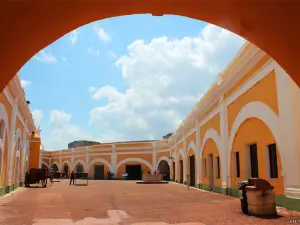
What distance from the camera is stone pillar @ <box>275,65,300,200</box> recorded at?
8.67 meters

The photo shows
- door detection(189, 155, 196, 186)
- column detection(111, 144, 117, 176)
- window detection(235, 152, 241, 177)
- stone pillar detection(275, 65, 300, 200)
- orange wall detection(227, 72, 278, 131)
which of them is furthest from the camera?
column detection(111, 144, 117, 176)

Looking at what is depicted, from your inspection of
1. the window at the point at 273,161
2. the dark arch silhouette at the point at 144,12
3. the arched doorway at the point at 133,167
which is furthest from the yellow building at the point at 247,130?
the arched doorway at the point at 133,167

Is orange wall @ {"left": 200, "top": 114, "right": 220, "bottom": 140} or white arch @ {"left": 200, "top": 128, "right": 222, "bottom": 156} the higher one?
orange wall @ {"left": 200, "top": 114, "right": 220, "bottom": 140}

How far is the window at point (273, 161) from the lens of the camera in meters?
10.6

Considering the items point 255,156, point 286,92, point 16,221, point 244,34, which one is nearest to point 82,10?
point 244,34

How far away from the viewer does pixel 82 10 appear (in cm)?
423

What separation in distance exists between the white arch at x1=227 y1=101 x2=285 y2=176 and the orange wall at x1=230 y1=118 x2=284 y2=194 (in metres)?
0.21

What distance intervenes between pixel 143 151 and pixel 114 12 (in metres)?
40.0

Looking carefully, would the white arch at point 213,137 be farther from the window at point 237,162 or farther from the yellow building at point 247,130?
the window at point 237,162

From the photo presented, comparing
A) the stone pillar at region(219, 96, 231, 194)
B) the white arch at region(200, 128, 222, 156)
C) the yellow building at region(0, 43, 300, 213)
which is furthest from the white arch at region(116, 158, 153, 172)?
the stone pillar at region(219, 96, 231, 194)

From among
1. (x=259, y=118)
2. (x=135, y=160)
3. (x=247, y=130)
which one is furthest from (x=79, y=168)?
(x=259, y=118)

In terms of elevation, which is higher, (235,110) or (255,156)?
(235,110)

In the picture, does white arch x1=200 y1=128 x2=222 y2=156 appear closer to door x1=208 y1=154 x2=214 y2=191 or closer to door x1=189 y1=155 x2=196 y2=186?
door x1=208 y1=154 x2=214 y2=191

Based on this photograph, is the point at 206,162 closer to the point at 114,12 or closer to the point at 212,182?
the point at 212,182
